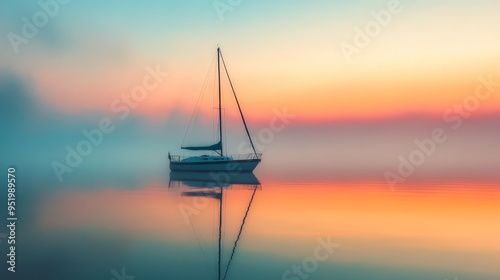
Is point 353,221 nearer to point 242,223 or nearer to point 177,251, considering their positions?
point 242,223

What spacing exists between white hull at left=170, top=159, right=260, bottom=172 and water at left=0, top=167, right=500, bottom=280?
63.0ft

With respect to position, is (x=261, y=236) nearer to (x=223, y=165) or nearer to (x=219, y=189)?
(x=219, y=189)

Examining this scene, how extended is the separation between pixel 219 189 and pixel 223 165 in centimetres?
1460

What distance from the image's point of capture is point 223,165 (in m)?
59.3

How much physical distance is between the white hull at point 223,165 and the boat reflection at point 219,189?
71 cm

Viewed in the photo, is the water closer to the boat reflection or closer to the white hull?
the boat reflection

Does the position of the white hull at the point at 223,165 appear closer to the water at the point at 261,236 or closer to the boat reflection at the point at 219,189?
the boat reflection at the point at 219,189

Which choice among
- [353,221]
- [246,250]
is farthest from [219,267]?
[353,221]

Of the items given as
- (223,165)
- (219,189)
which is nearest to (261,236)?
(219,189)

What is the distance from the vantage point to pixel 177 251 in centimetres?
1988

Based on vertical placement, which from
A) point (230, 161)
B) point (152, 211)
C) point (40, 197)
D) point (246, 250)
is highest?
point (230, 161)

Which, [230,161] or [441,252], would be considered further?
[230,161]

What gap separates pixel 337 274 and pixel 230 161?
43.5 m

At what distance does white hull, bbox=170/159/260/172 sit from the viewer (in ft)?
195
